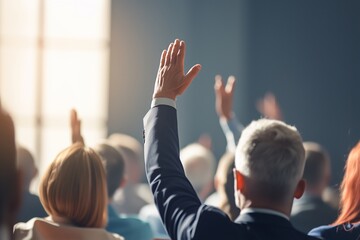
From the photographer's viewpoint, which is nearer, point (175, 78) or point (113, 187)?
point (175, 78)

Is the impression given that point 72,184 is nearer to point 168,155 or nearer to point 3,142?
point 168,155

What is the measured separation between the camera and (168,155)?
188cm

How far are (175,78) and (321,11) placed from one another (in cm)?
797

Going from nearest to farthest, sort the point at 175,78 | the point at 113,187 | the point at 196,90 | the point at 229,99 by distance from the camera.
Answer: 1. the point at 175,78
2. the point at 113,187
3. the point at 229,99
4. the point at 196,90

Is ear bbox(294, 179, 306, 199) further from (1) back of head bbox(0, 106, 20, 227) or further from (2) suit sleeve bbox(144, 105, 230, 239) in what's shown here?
(1) back of head bbox(0, 106, 20, 227)

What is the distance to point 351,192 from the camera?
95.0 inches

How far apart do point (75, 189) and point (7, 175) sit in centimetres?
158

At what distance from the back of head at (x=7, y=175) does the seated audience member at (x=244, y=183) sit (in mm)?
811

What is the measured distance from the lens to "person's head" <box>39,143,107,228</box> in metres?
2.53

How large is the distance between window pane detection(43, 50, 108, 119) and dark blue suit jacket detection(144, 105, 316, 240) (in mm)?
7527

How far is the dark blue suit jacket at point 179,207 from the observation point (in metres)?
1.76

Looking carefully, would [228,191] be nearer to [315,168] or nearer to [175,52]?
[315,168]

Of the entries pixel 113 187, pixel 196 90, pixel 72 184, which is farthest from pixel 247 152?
pixel 196 90

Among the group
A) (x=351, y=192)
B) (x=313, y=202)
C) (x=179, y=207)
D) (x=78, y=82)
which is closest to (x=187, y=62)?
(x=78, y=82)
